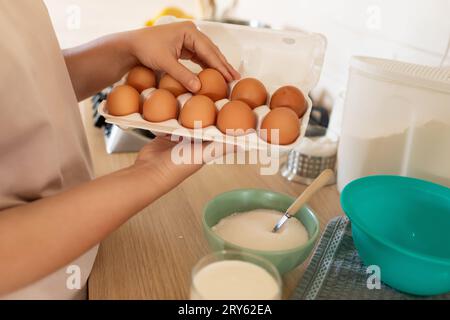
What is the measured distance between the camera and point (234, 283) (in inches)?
19.9

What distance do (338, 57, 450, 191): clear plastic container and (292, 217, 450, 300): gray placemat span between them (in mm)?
182

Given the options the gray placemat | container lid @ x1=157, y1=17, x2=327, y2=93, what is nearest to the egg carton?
container lid @ x1=157, y1=17, x2=327, y2=93

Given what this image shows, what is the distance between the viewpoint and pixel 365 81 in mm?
792

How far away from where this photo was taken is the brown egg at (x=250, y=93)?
71 cm

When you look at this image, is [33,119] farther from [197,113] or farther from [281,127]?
[281,127]

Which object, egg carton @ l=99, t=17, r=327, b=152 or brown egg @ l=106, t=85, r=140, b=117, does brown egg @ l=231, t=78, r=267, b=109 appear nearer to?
egg carton @ l=99, t=17, r=327, b=152

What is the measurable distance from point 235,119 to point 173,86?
0.15m

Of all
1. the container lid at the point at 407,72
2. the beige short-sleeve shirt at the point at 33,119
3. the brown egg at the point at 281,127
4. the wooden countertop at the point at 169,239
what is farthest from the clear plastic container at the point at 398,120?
the beige short-sleeve shirt at the point at 33,119

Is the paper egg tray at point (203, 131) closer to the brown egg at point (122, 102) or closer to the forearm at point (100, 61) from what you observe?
the brown egg at point (122, 102)

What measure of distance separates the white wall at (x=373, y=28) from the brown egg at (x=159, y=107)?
577mm

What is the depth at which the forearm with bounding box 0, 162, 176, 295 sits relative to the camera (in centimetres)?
52

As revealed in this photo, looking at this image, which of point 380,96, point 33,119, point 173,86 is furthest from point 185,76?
point 380,96

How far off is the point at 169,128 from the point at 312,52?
1.10 feet
